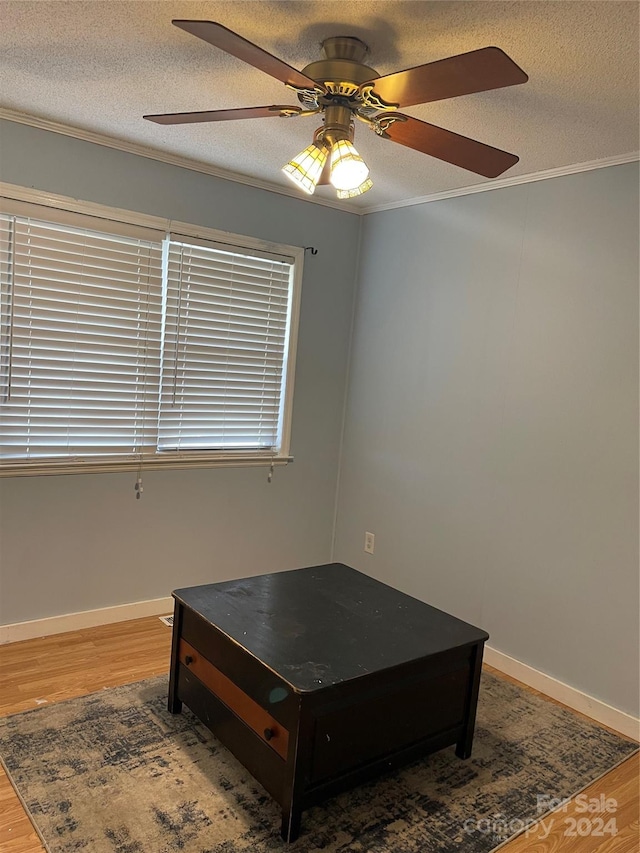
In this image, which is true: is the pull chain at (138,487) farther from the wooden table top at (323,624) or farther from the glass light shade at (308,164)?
the glass light shade at (308,164)

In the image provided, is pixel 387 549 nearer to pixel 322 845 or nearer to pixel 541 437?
pixel 541 437

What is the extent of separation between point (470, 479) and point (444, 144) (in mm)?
1816

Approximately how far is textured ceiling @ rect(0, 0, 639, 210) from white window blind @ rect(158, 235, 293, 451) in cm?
64

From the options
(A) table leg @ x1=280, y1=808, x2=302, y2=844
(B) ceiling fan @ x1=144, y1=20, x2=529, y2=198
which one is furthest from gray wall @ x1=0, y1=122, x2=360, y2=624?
(A) table leg @ x1=280, y1=808, x2=302, y2=844

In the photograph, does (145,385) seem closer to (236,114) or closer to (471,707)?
(236,114)

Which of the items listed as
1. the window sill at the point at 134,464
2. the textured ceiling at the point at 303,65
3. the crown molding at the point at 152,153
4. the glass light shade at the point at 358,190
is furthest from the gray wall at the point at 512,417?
the glass light shade at the point at 358,190

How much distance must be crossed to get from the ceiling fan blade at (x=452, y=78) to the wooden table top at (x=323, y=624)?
162 centimetres

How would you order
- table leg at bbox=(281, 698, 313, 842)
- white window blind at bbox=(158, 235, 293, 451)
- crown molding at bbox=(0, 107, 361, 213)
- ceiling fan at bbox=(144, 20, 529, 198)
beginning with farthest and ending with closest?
white window blind at bbox=(158, 235, 293, 451)
crown molding at bbox=(0, 107, 361, 213)
table leg at bbox=(281, 698, 313, 842)
ceiling fan at bbox=(144, 20, 529, 198)

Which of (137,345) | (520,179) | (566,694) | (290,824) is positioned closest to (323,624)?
(290,824)

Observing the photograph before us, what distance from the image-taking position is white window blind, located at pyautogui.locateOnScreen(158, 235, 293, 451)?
10.8 ft

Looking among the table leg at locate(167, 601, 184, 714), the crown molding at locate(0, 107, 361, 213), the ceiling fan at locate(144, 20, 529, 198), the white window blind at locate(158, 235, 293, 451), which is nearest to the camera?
the ceiling fan at locate(144, 20, 529, 198)

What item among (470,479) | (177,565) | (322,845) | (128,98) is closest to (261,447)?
(177,565)

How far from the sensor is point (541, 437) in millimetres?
2920

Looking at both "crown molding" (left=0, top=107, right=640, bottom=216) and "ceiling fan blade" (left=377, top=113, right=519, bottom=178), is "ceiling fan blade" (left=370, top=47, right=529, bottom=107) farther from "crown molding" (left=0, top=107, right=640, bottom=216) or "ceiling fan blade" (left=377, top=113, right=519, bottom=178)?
"crown molding" (left=0, top=107, right=640, bottom=216)
